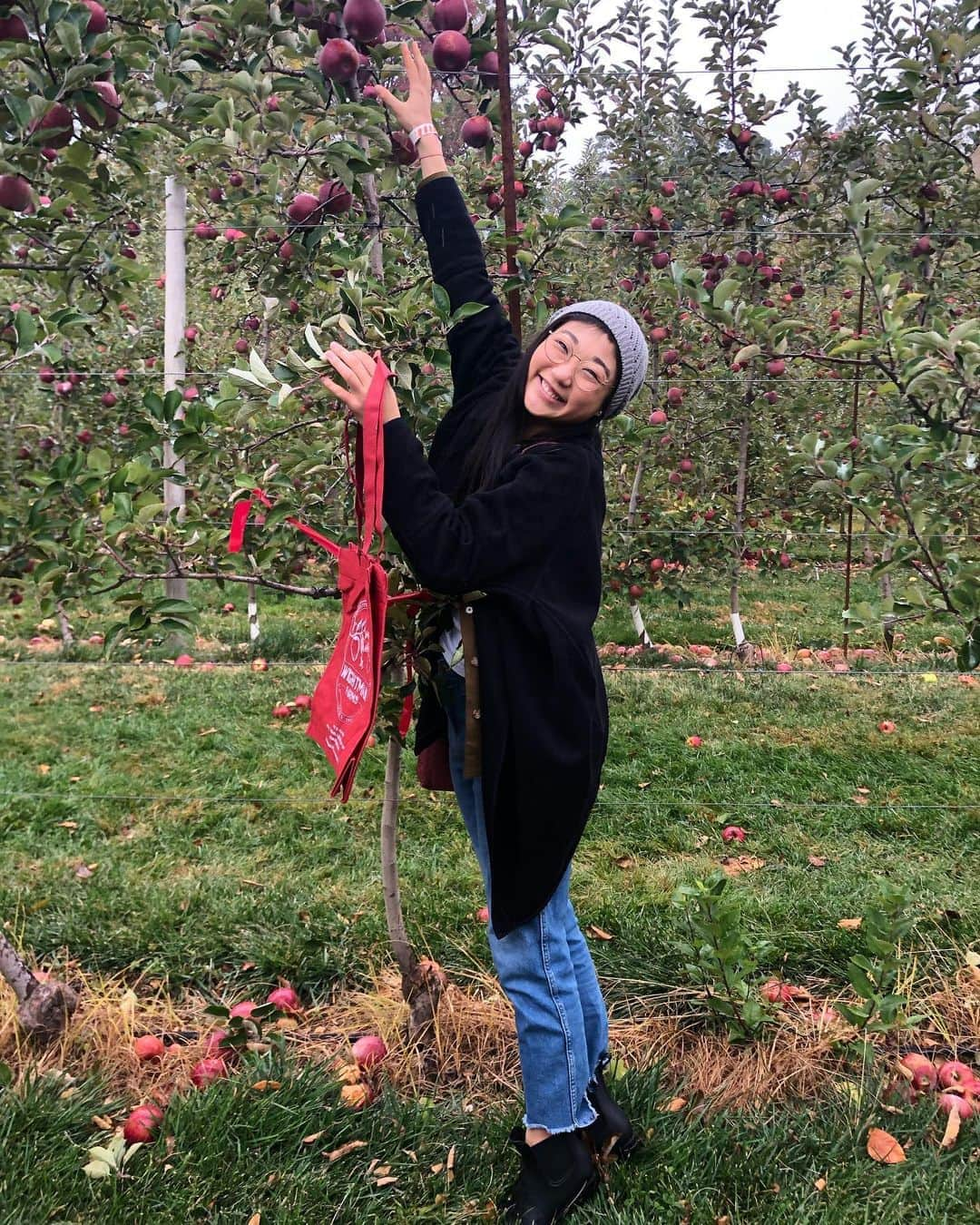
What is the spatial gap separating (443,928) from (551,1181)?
2.90 ft

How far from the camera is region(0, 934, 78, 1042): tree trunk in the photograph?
76.4 inches

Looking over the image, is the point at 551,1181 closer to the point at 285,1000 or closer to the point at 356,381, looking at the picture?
the point at 285,1000

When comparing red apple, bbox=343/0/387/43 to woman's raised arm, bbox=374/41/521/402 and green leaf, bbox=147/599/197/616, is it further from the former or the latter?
green leaf, bbox=147/599/197/616

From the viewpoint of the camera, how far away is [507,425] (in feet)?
5.05

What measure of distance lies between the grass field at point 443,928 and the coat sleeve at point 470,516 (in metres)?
1.09

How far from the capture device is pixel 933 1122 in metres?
1.76

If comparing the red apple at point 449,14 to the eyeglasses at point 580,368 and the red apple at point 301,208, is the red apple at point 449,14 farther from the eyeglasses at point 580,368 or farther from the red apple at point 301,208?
the eyeglasses at point 580,368

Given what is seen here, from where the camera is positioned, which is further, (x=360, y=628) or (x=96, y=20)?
(x=96, y=20)

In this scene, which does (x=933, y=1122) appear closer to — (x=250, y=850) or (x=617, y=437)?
(x=250, y=850)

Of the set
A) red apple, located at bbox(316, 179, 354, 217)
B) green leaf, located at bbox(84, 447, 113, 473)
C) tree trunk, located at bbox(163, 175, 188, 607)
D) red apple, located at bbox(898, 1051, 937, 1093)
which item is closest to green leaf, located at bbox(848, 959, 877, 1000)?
red apple, located at bbox(898, 1051, 937, 1093)

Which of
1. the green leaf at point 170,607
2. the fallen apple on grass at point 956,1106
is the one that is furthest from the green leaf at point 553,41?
the fallen apple on grass at point 956,1106

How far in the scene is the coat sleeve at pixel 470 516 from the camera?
52.1 inches

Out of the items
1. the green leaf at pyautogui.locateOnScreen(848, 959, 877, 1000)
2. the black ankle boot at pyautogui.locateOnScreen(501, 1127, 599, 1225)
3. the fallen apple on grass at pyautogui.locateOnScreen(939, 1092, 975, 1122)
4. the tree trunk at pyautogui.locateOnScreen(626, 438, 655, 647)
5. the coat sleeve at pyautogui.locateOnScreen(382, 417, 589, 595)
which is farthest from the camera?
the tree trunk at pyautogui.locateOnScreen(626, 438, 655, 647)

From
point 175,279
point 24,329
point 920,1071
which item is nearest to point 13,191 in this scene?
point 24,329
